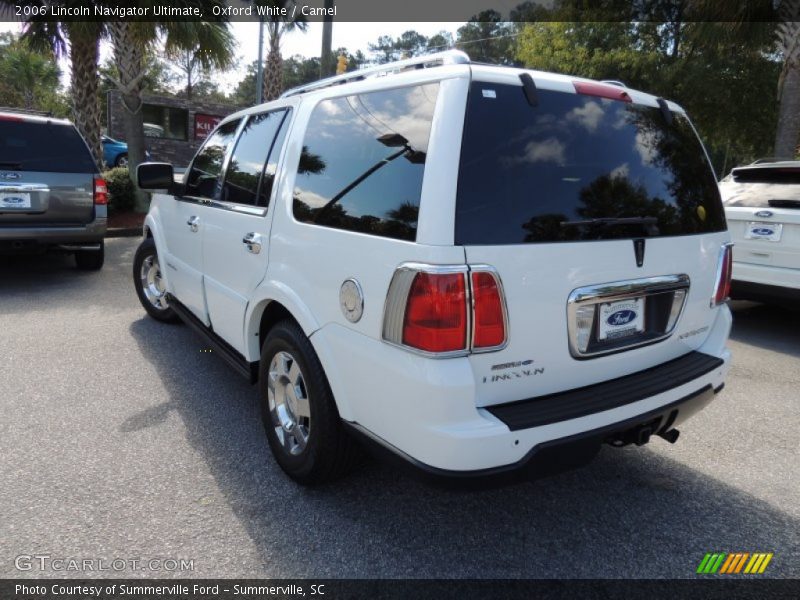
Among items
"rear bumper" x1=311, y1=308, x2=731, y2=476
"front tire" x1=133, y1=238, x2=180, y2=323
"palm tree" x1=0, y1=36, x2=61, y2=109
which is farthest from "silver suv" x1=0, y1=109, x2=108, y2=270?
"palm tree" x1=0, y1=36, x2=61, y2=109

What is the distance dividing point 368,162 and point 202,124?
2307 cm

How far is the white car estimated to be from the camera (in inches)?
204

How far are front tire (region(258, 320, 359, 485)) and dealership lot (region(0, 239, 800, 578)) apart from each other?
0.18 m

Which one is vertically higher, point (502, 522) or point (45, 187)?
point (45, 187)

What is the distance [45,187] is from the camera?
6.20m

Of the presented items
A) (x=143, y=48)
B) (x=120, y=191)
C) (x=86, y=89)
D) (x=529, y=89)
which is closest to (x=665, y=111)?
(x=529, y=89)

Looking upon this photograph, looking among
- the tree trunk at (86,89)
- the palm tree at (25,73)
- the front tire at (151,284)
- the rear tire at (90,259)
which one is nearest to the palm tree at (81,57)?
the tree trunk at (86,89)

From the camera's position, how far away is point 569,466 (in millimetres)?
2131

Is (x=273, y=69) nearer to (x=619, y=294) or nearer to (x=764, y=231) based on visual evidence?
(x=764, y=231)

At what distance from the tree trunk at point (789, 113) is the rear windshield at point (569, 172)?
35.4 feet

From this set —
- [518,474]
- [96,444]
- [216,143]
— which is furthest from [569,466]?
[216,143]

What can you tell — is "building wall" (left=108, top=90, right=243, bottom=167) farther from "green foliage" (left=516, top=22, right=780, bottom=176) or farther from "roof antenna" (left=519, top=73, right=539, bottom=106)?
"roof antenna" (left=519, top=73, right=539, bottom=106)

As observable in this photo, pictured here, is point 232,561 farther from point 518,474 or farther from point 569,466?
point 569,466

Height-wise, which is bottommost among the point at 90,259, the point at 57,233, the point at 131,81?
the point at 90,259
